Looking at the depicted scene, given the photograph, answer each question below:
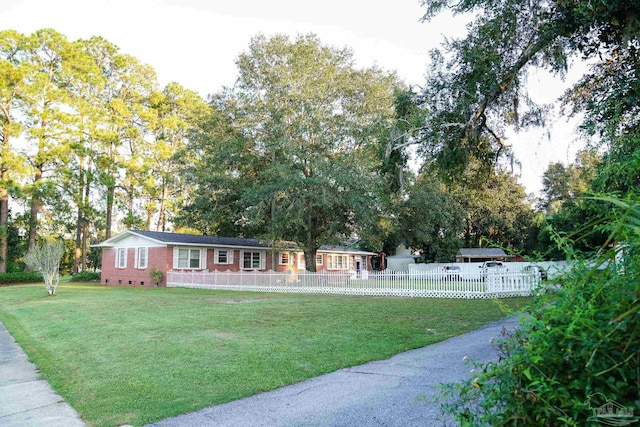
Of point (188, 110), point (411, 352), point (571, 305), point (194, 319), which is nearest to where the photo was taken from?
point (571, 305)

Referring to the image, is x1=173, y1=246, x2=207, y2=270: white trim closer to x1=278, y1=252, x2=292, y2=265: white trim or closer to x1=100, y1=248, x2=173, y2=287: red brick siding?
x1=100, y1=248, x2=173, y2=287: red brick siding

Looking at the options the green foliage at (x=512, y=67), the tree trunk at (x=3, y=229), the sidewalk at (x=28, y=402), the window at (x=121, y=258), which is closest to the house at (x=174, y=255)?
the window at (x=121, y=258)

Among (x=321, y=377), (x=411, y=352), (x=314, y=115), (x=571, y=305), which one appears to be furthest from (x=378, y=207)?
(x=571, y=305)

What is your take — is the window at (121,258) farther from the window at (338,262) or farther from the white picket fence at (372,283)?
the window at (338,262)

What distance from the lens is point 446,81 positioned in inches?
416

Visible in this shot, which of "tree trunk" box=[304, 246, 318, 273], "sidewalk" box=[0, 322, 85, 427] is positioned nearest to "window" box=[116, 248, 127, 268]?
"tree trunk" box=[304, 246, 318, 273]

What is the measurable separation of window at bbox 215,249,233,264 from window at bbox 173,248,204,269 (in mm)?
1468

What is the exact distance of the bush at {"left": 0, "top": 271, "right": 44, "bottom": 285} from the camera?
30375mm

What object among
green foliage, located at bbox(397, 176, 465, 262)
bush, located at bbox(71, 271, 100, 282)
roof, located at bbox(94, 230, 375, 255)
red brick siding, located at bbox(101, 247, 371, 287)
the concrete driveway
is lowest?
bush, located at bbox(71, 271, 100, 282)

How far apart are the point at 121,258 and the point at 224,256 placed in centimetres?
746

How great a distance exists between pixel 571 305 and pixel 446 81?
9868 millimetres

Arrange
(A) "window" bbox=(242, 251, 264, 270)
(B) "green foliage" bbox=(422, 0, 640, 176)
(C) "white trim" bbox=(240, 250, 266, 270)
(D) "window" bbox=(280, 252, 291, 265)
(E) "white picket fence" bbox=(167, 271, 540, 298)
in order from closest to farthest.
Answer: (B) "green foliage" bbox=(422, 0, 640, 176) → (E) "white picket fence" bbox=(167, 271, 540, 298) → (C) "white trim" bbox=(240, 250, 266, 270) → (A) "window" bbox=(242, 251, 264, 270) → (D) "window" bbox=(280, 252, 291, 265)

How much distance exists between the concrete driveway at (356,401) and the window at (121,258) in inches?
1128

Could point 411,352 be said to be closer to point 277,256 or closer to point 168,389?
point 168,389
